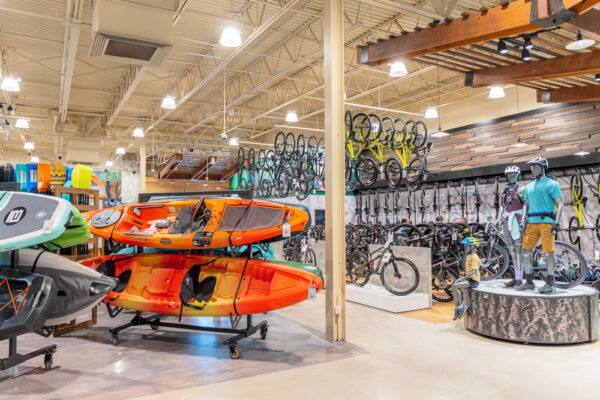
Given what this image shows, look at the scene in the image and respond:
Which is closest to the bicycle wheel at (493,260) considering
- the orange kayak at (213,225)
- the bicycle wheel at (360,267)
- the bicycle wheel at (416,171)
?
the bicycle wheel at (360,267)

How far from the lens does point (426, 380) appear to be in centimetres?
377

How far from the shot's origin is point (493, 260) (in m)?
7.54

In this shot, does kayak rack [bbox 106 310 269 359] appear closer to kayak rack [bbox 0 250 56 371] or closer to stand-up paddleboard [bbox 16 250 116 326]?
kayak rack [bbox 0 250 56 371]

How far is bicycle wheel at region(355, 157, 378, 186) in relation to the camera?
27.8ft

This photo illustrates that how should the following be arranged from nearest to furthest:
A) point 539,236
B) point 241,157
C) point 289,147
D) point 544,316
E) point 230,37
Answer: point 544,316
point 539,236
point 230,37
point 289,147
point 241,157

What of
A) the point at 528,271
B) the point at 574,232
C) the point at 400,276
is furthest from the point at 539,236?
the point at 574,232

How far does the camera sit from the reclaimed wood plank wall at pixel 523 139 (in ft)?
33.5

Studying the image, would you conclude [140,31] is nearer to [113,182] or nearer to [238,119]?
[238,119]

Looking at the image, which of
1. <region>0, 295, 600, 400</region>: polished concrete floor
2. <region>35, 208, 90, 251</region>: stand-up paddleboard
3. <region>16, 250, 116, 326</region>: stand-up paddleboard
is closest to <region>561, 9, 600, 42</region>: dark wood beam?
<region>0, 295, 600, 400</region>: polished concrete floor

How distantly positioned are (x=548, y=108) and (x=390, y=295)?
744cm

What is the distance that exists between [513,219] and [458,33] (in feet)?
8.77

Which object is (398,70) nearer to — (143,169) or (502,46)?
(502,46)

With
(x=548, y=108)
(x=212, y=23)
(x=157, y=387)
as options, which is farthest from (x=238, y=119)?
(x=157, y=387)

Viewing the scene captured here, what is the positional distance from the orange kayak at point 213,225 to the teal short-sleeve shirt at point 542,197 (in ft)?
9.00
